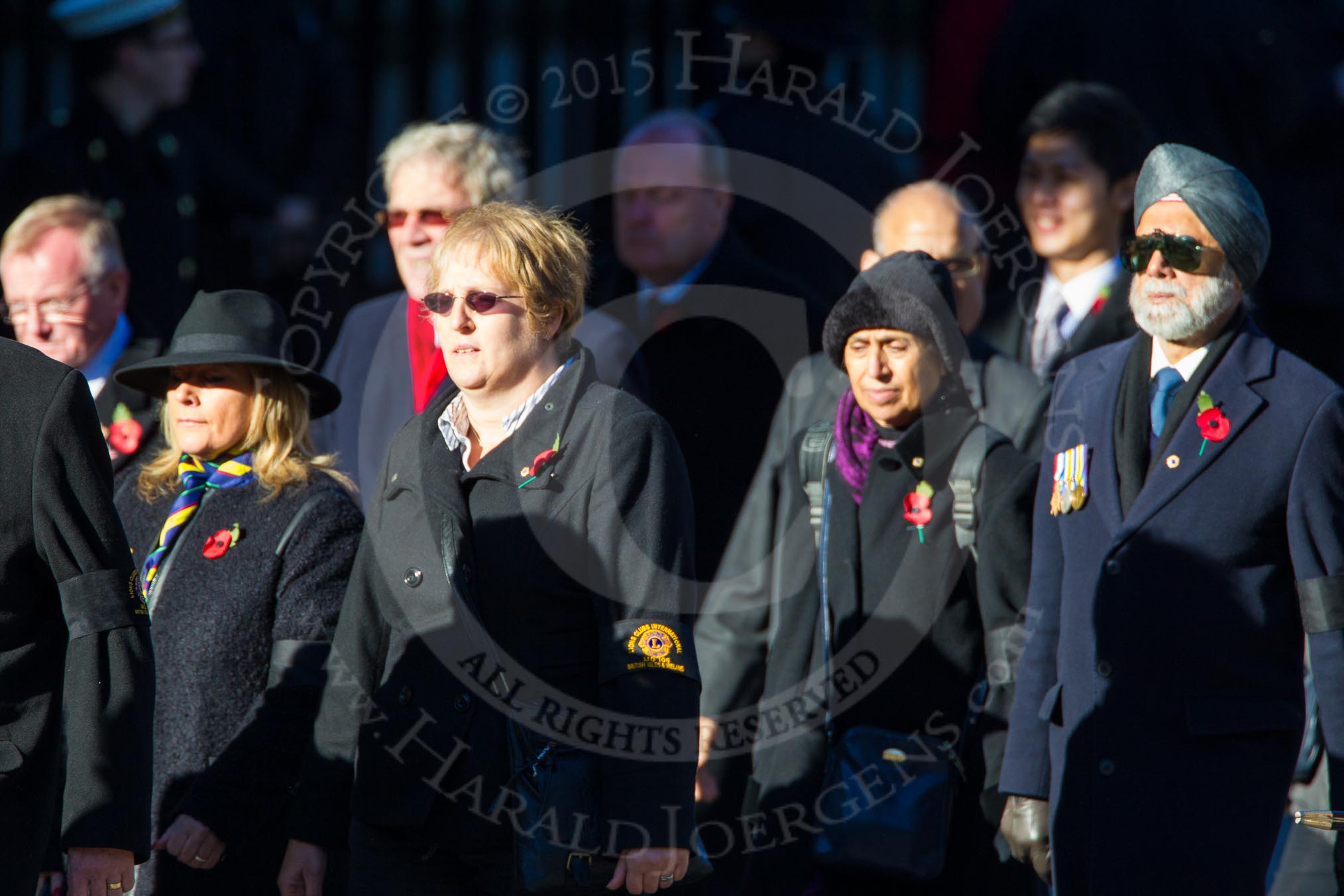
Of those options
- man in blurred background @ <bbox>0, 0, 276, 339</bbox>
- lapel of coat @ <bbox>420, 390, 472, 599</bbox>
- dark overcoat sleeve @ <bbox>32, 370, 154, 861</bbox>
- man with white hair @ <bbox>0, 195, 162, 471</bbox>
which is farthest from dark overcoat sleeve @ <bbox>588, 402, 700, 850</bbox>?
man in blurred background @ <bbox>0, 0, 276, 339</bbox>

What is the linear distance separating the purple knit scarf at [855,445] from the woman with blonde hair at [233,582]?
1178mm

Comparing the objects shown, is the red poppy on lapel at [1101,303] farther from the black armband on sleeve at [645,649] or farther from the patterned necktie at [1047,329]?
the black armband on sleeve at [645,649]

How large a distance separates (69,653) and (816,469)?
6.27 ft

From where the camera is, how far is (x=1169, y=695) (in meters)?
3.76

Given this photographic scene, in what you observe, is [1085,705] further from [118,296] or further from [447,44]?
[447,44]

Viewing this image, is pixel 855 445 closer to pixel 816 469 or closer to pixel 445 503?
pixel 816 469

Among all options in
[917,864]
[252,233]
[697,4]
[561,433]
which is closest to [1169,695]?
[917,864]

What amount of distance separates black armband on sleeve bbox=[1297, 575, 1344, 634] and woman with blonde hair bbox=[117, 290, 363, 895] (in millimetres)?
2116

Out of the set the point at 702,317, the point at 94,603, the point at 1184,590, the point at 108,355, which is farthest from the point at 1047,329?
the point at 94,603

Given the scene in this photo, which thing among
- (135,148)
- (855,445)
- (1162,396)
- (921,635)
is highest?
(135,148)

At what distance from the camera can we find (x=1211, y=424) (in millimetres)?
3814

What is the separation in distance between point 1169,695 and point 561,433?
141 centimetres

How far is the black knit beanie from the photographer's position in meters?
4.32

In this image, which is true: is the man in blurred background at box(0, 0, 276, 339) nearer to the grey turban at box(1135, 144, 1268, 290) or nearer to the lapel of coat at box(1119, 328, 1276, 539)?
the grey turban at box(1135, 144, 1268, 290)
